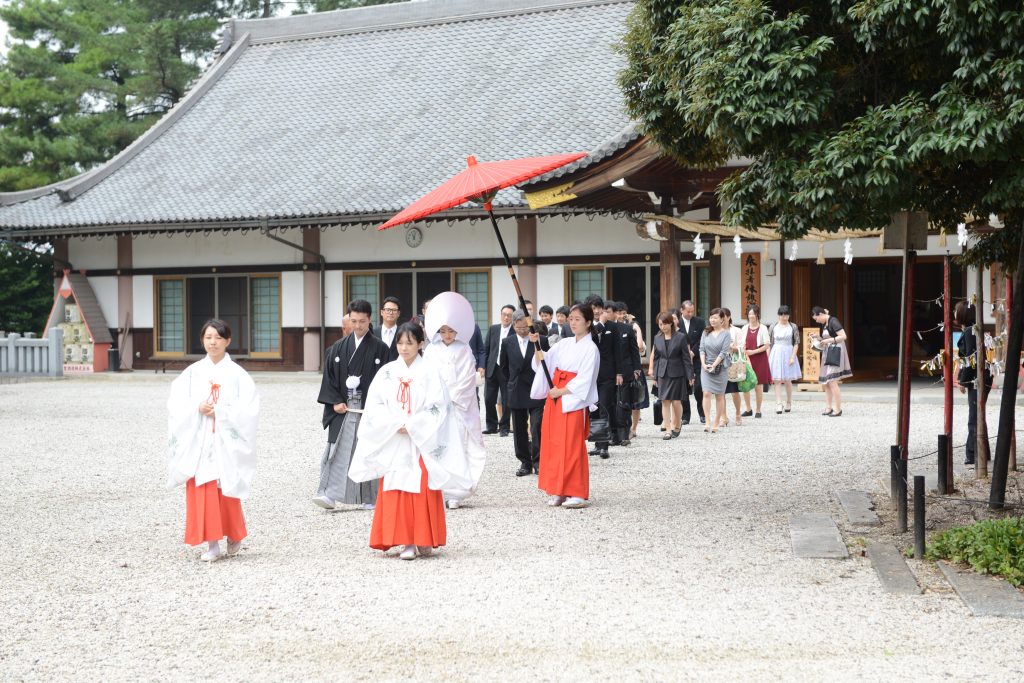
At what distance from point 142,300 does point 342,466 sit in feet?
55.7

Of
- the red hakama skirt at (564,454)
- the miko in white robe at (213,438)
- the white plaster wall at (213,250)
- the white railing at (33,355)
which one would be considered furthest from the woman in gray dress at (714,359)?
the white railing at (33,355)

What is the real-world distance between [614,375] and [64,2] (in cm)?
2866

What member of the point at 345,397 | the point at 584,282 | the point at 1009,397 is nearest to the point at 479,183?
the point at 345,397

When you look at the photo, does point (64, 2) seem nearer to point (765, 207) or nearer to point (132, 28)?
point (132, 28)

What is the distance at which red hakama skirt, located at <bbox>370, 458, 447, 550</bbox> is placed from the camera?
6.73 m

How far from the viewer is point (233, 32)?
1120 inches

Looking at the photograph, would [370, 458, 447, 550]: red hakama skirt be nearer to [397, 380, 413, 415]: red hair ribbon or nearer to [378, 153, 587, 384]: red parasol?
[397, 380, 413, 415]: red hair ribbon

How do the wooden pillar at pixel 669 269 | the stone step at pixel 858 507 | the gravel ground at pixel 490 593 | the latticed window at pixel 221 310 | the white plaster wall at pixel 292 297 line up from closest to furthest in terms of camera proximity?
the gravel ground at pixel 490 593 < the stone step at pixel 858 507 < the wooden pillar at pixel 669 269 < the white plaster wall at pixel 292 297 < the latticed window at pixel 221 310

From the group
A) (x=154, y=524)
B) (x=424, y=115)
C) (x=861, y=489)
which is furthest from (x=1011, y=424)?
(x=424, y=115)

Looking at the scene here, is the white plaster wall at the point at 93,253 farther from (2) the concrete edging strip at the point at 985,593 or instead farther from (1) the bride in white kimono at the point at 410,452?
(2) the concrete edging strip at the point at 985,593

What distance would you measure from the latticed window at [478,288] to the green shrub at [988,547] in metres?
15.2

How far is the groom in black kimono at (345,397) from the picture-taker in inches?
334

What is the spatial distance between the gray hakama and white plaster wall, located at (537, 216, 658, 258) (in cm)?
1213

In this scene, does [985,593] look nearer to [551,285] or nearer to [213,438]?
[213,438]
